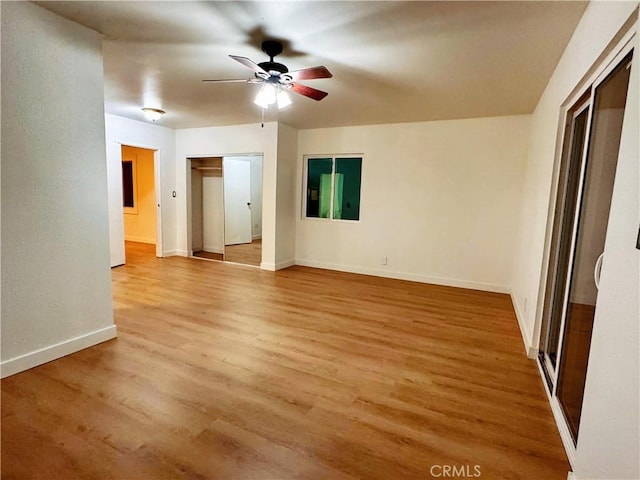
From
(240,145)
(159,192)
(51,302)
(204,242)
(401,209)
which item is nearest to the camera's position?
(51,302)

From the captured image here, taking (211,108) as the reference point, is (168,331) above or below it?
below

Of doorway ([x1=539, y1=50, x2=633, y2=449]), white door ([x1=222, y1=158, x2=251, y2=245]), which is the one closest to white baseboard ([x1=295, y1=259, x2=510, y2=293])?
white door ([x1=222, y1=158, x2=251, y2=245])

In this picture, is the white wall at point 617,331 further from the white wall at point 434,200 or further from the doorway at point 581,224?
the white wall at point 434,200

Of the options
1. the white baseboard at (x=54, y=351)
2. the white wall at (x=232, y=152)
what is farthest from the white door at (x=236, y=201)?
the white baseboard at (x=54, y=351)

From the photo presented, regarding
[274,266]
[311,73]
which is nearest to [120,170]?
[274,266]

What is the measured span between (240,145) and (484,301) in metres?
4.46

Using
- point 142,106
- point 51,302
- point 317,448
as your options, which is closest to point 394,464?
point 317,448

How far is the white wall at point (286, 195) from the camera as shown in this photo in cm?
536

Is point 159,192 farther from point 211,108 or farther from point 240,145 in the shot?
point 211,108

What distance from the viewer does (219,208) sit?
6730 millimetres

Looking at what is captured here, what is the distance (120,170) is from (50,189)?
365cm

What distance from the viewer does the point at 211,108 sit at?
14.7 ft

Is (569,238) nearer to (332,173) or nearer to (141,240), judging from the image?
(332,173)

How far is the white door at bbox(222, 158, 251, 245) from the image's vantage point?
6.30m
